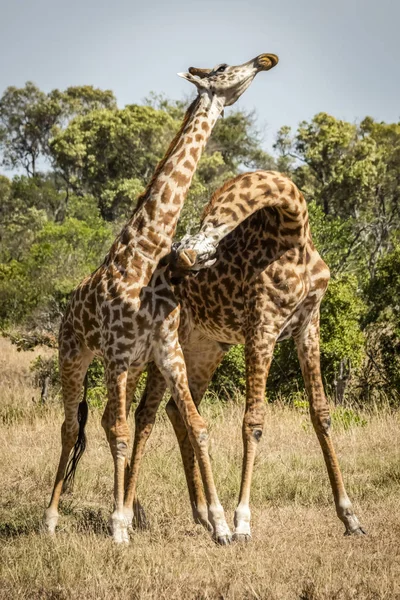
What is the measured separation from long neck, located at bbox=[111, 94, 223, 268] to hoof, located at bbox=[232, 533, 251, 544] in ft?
6.52

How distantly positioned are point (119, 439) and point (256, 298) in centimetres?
143

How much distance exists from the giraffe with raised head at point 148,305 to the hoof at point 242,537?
0.09 metres

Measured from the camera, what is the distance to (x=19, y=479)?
738 cm

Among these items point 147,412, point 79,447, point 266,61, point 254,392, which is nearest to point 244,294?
point 254,392

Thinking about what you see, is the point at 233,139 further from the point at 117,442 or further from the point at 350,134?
the point at 117,442

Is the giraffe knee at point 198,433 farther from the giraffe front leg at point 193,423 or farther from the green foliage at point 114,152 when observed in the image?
the green foliage at point 114,152

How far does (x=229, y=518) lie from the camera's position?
6.19m

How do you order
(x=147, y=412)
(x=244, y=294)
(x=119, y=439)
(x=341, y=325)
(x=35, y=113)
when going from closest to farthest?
(x=119, y=439), (x=244, y=294), (x=147, y=412), (x=341, y=325), (x=35, y=113)

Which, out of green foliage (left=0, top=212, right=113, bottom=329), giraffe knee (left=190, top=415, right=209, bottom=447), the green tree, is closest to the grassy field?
giraffe knee (left=190, top=415, right=209, bottom=447)

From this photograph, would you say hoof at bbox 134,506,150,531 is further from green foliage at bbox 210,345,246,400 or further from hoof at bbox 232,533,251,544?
green foliage at bbox 210,345,246,400

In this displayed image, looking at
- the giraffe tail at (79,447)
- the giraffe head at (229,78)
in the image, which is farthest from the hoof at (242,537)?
the giraffe head at (229,78)

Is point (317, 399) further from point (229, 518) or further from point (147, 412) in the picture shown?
point (147, 412)

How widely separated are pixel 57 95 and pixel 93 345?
152 ft

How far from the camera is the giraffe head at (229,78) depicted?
579 cm
